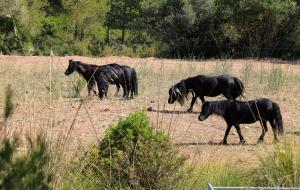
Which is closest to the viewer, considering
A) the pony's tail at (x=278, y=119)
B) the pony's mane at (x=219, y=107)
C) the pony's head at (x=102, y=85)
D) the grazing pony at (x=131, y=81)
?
the pony's tail at (x=278, y=119)

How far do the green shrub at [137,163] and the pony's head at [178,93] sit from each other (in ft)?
22.9

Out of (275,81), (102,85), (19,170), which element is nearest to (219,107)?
(102,85)

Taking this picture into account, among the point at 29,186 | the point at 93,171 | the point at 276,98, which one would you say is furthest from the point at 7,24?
the point at 29,186

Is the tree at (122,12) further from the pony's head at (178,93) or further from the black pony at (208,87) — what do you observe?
the pony's head at (178,93)

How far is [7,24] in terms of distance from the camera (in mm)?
37969

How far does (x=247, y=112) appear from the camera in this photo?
35.2ft

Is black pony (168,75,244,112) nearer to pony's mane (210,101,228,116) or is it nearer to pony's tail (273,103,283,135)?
pony's mane (210,101,228,116)

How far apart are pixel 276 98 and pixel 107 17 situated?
27.1 m

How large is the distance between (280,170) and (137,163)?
4.99 feet

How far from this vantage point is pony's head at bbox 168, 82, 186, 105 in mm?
13992

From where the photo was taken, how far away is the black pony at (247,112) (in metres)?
10.5

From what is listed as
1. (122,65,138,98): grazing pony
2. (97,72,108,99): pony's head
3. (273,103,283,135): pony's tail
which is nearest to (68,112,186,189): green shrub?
(273,103,283,135): pony's tail

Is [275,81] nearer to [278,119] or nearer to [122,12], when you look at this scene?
[278,119]

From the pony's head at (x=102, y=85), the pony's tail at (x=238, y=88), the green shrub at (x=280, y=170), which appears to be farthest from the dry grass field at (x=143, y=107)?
the pony's tail at (x=238, y=88)
